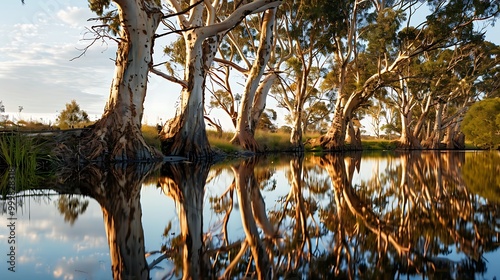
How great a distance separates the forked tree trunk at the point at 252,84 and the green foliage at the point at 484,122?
1759cm

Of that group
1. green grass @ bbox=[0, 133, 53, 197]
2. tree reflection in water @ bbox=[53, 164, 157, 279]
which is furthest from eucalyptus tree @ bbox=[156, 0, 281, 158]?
tree reflection in water @ bbox=[53, 164, 157, 279]

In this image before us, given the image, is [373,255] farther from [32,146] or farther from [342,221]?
[32,146]

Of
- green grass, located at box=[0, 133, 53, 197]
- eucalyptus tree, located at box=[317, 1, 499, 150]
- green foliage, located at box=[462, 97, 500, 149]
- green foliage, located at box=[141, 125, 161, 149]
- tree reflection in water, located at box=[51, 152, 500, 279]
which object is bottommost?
tree reflection in water, located at box=[51, 152, 500, 279]

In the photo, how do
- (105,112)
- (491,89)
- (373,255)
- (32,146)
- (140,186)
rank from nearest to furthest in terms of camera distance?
1. (373,255)
2. (140,186)
3. (32,146)
4. (105,112)
5. (491,89)

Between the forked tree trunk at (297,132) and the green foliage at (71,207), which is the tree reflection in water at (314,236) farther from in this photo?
the forked tree trunk at (297,132)

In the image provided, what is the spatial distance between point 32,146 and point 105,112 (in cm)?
197

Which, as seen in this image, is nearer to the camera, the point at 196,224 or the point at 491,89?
the point at 196,224

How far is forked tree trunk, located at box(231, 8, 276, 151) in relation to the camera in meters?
14.7

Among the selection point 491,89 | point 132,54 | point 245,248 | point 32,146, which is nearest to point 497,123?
point 491,89

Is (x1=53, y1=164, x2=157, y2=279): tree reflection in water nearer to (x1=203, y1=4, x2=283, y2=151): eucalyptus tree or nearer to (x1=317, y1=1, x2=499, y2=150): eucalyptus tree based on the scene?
(x1=203, y1=4, x2=283, y2=151): eucalyptus tree

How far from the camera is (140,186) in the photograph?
4.70 metres

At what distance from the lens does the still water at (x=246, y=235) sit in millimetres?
1754

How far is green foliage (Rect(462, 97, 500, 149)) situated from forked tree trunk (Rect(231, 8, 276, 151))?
57.7 ft

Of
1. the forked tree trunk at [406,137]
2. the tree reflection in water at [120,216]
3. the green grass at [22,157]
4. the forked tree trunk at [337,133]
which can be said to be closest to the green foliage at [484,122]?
the forked tree trunk at [406,137]
